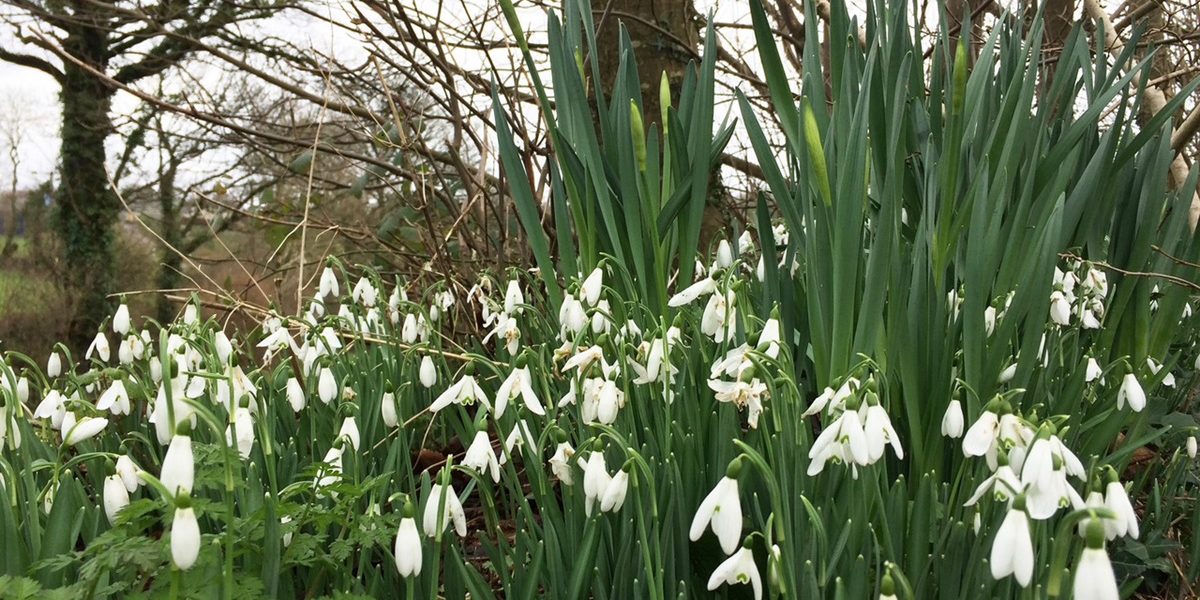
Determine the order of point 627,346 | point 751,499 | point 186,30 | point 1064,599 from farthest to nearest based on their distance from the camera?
point 186,30
point 627,346
point 751,499
point 1064,599

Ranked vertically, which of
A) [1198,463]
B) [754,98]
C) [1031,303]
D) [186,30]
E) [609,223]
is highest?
[186,30]

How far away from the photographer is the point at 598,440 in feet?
4.01

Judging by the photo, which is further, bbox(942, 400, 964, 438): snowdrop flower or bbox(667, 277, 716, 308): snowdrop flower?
bbox(667, 277, 716, 308): snowdrop flower

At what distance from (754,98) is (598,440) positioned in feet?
11.6

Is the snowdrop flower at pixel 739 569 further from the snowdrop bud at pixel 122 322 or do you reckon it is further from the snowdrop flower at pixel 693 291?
the snowdrop bud at pixel 122 322

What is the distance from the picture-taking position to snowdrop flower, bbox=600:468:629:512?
1200 mm

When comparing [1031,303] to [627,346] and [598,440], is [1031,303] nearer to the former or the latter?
[627,346]

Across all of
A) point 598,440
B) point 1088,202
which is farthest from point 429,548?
point 1088,202

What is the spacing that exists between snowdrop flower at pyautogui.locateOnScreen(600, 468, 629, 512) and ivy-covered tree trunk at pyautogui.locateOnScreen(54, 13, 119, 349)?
11221 millimetres

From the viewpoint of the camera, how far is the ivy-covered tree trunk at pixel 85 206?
10.8 m

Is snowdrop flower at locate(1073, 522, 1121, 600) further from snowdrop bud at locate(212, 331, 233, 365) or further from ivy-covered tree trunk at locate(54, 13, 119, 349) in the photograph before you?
ivy-covered tree trunk at locate(54, 13, 119, 349)

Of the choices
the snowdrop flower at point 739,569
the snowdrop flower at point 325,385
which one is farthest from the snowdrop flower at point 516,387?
the snowdrop flower at point 325,385

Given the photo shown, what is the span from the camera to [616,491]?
1212 mm

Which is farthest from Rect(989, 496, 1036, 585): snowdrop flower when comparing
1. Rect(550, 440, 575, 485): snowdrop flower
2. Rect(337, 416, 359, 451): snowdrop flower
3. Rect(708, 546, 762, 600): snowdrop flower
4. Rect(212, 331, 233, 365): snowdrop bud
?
Rect(212, 331, 233, 365): snowdrop bud
